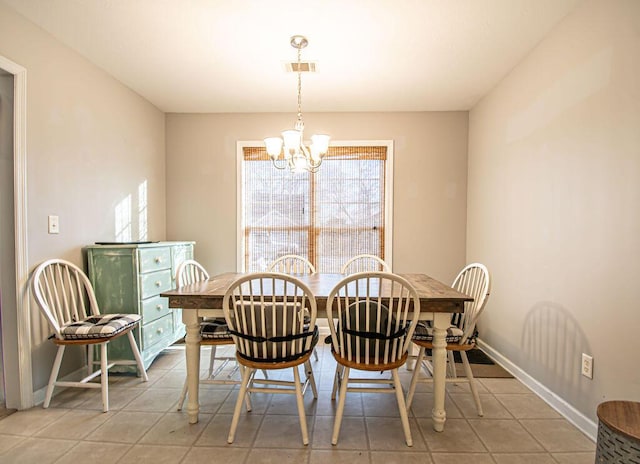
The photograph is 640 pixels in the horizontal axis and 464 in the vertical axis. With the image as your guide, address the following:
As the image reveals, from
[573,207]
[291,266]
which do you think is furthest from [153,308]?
[573,207]

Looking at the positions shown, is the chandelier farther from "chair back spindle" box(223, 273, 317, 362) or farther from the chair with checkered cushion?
the chair with checkered cushion

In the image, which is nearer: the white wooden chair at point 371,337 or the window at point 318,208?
the white wooden chair at point 371,337

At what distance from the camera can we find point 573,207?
194cm

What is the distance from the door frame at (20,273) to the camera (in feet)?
6.44

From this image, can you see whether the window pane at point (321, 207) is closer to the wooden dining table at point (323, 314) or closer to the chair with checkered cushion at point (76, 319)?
the chair with checkered cushion at point (76, 319)

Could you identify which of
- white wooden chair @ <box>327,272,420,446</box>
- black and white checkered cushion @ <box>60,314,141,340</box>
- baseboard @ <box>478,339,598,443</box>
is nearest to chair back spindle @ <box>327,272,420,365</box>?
white wooden chair @ <box>327,272,420,446</box>

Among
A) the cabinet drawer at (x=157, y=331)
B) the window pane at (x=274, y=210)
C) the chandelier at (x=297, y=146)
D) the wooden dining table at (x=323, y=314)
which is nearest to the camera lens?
the wooden dining table at (x=323, y=314)

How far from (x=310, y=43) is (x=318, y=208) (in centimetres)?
174

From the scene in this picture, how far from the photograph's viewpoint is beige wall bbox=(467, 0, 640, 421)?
1.59 metres

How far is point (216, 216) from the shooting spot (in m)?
3.64

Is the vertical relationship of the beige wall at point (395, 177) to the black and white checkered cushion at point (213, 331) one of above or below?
above

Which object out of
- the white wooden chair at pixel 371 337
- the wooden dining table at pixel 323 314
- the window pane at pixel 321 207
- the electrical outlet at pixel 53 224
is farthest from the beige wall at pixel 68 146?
the white wooden chair at pixel 371 337

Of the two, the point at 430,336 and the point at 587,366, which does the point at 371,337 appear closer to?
the point at 430,336

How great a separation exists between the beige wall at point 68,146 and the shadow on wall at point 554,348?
131 inches
